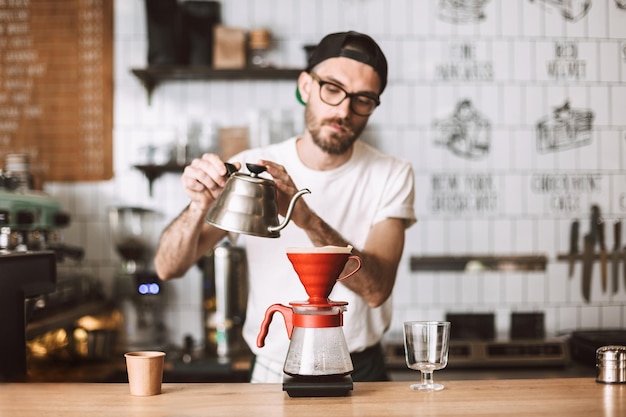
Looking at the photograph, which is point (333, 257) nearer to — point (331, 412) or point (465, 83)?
point (331, 412)

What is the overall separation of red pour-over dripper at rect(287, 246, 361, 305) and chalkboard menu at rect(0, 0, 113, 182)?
8.06ft

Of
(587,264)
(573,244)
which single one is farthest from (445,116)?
(587,264)

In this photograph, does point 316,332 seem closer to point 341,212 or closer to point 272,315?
point 272,315

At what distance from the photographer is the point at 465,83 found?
12.5 feet

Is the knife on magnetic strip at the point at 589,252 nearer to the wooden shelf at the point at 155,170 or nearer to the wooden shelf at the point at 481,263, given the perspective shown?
the wooden shelf at the point at 481,263

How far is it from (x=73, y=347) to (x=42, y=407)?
1.97m

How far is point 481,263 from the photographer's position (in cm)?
380

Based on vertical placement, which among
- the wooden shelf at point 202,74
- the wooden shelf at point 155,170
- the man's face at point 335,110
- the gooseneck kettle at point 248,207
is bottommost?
the gooseneck kettle at point 248,207

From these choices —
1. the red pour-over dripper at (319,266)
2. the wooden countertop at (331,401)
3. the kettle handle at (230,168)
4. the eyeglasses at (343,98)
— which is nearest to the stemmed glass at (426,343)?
the wooden countertop at (331,401)

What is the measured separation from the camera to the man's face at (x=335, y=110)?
2.24 metres

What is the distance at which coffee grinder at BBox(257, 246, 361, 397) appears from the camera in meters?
1.60

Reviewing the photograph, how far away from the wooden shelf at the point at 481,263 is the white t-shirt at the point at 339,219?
1.42 m

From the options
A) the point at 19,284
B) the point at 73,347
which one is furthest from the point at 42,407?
the point at 73,347

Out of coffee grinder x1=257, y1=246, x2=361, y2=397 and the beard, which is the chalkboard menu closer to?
the beard
